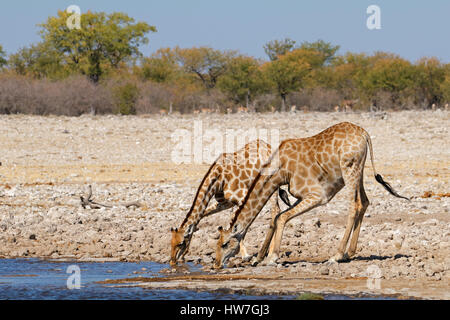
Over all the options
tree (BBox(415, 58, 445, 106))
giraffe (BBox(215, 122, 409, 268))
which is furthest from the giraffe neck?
tree (BBox(415, 58, 445, 106))

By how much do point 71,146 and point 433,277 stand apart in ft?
54.4

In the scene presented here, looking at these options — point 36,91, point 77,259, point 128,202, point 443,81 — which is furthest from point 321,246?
point 443,81

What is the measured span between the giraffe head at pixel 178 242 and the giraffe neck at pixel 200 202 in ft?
0.19

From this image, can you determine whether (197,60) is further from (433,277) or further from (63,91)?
(433,277)

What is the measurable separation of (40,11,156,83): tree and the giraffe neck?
137 feet

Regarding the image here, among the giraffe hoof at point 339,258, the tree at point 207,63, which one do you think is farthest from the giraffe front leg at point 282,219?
the tree at point 207,63

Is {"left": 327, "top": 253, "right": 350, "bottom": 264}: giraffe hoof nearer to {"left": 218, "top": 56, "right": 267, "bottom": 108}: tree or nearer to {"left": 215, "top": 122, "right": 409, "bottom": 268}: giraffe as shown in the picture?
{"left": 215, "top": 122, "right": 409, "bottom": 268}: giraffe

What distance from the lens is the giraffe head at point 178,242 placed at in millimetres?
9148

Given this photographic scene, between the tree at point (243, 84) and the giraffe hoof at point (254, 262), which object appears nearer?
the giraffe hoof at point (254, 262)

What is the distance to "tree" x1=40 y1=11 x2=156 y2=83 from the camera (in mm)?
51156

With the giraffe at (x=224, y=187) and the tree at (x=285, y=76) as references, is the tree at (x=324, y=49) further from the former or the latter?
the giraffe at (x=224, y=187)

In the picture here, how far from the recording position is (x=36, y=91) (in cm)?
3578

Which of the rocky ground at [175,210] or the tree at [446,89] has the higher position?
the tree at [446,89]

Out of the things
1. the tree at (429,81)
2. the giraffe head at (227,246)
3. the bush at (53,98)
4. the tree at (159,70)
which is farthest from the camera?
the tree at (159,70)
